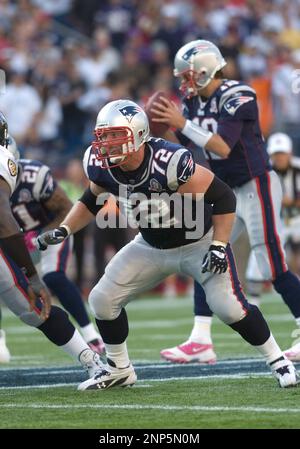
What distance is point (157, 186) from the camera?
15.0ft

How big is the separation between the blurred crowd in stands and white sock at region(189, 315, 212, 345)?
5142 mm

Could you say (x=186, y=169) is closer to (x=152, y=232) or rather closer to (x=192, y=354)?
(x=152, y=232)

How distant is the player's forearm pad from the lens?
448 centimetres

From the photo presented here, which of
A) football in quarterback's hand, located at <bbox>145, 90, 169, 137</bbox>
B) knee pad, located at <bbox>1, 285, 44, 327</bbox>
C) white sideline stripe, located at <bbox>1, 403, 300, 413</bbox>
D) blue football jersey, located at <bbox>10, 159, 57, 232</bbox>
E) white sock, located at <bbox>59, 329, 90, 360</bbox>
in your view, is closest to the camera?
white sideline stripe, located at <bbox>1, 403, 300, 413</bbox>

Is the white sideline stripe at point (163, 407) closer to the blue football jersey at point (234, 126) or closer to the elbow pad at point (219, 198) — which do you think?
the elbow pad at point (219, 198)

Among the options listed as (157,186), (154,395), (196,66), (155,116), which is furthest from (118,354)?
(196,66)

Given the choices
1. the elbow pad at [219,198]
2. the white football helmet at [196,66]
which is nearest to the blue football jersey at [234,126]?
the white football helmet at [196,66]

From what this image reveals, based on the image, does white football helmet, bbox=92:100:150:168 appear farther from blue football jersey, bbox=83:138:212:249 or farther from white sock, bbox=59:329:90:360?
white sock, bbox=59:329:90:360

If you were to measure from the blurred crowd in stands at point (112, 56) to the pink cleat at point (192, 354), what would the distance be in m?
5.30

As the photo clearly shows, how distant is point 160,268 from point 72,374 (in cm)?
99

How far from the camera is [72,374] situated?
18.0 feet

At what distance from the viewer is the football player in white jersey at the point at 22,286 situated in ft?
14.7

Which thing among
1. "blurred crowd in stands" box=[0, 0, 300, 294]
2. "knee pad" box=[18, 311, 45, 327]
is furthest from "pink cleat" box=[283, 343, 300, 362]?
"blurred crowd in stands" box=[0, 0, 300, 294]
